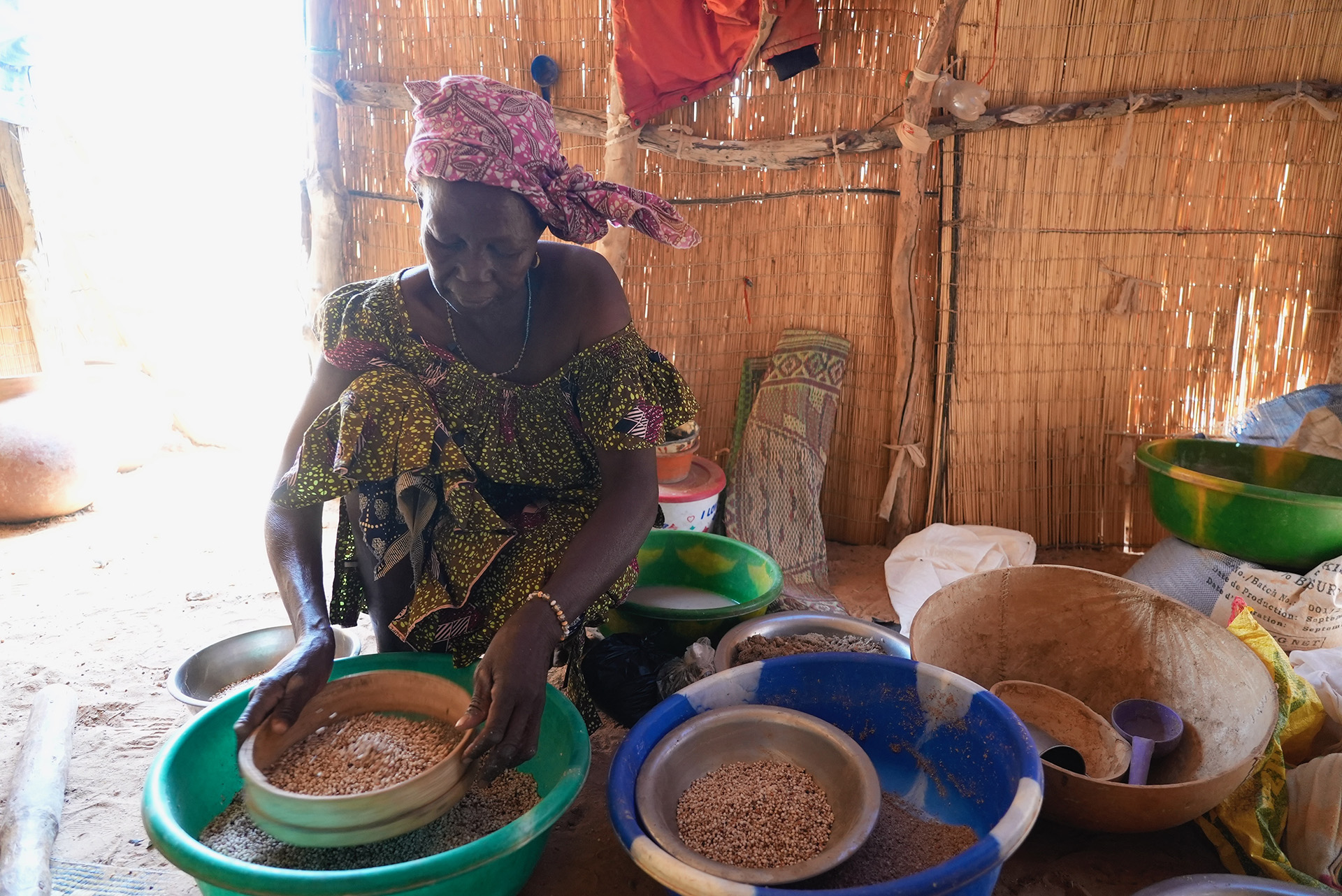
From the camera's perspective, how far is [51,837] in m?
1.55

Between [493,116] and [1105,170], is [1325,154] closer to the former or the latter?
[1105,170]

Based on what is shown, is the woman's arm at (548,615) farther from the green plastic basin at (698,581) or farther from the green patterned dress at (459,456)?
the green plastic basin at (698,581)

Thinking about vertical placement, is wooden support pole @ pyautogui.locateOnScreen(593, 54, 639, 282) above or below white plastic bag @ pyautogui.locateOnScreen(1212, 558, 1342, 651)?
above

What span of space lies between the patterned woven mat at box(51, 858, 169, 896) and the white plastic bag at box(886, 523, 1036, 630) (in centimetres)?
235

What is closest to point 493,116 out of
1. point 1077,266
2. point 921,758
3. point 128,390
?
point 921,758

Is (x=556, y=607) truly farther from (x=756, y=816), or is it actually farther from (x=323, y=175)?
(x=323, y=175)

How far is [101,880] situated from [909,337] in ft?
9.99

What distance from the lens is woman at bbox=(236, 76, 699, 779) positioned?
1466mm

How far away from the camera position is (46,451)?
365 cm

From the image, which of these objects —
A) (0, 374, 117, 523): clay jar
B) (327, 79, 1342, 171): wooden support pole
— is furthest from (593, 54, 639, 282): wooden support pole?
(0, 374, 117, 523): clay jar

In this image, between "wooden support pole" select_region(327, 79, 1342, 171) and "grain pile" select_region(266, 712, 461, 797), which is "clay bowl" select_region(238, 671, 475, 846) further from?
"wooden support pole" select_region(327, 79, 1342, 171)

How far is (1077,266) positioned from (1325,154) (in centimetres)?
101

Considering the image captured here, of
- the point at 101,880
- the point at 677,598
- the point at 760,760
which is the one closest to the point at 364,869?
the point at 760,760

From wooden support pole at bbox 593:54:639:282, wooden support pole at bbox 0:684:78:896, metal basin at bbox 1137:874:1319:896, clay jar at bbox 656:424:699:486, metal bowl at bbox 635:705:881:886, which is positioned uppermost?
wooden support pole at bbox 593:54:639:282
